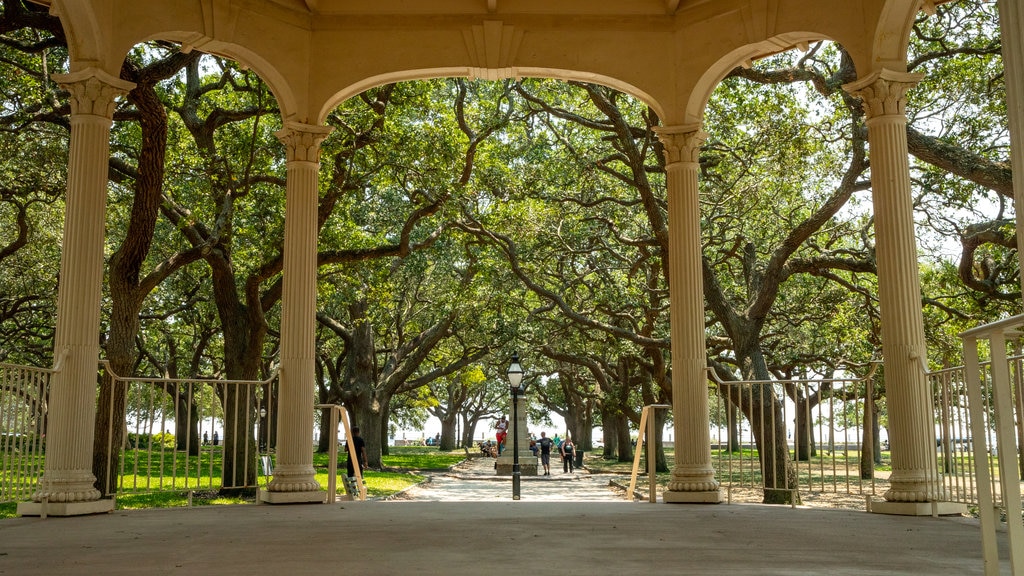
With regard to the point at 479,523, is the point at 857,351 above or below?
above

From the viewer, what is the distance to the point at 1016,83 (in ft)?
11.0

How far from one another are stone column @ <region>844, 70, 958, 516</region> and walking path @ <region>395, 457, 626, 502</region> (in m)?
9.23

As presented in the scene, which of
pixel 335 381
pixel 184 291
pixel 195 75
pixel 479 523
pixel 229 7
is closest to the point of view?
pixel 479 523

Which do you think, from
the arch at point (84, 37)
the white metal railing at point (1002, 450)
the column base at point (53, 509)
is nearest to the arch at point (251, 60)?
the arch at point (84, 37)

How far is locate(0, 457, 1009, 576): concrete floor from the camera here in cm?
464

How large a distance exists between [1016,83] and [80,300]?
24.3ft

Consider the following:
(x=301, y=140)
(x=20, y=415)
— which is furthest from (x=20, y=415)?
(x=301, y=140)

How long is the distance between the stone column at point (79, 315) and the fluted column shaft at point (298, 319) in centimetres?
176

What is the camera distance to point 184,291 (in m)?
22.5

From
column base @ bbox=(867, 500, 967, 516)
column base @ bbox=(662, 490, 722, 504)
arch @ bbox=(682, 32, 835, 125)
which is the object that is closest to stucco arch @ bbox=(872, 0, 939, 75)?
A: arch @ bbox=(682, 32, 835, 125)

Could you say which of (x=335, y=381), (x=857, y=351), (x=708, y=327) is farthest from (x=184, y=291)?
(x=857, y=351)

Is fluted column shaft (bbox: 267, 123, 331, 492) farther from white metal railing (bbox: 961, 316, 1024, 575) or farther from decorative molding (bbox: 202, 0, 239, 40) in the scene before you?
white metal railing (bbox: 961, 316, 1024, 575)

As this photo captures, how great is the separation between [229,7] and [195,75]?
6059 millimetres

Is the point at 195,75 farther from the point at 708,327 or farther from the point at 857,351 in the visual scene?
the point at 857,351
